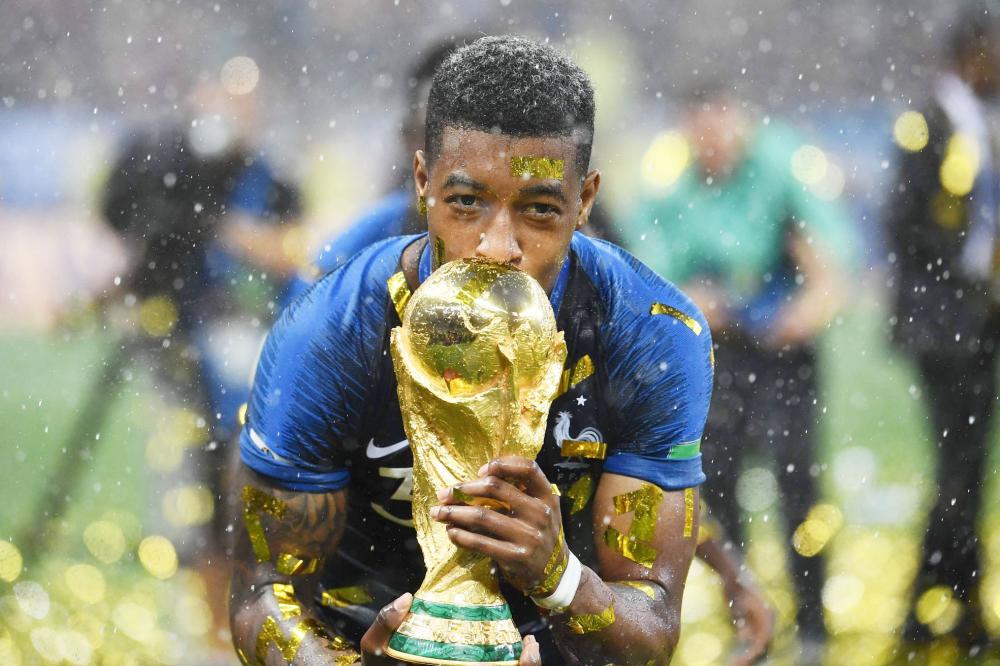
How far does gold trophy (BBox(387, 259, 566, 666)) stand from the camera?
80.7 inches

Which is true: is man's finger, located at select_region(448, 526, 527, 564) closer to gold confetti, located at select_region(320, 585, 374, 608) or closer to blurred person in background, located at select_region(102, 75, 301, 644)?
gold confetti, located at select_region(320, 585, 374, 608)

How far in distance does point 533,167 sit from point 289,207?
7.79ft

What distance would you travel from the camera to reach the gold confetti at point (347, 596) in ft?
10.4

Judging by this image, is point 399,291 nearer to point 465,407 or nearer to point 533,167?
point 533,167

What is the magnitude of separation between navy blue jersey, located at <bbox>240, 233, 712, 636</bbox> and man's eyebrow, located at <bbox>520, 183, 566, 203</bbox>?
19.4 inches

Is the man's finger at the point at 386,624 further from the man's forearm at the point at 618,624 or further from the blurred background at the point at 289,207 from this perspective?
the blurred background at the point at 289,207

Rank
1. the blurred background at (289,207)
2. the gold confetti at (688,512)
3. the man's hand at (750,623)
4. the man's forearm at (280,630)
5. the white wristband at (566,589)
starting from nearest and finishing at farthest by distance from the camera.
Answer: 1. the white wristband at (566,589)
2. the man's forearm at (280,630)
3. the gold confetti at (688,512)
4. the blurred background at (289,207)
5. the man's hand at (750,623)

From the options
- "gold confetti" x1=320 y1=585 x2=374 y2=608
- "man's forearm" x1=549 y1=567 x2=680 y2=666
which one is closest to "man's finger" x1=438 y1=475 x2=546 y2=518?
"man's forearm" x1=549 y1=567 x2=680 y2=666

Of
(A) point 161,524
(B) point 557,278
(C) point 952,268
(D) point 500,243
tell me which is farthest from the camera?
(C) point 952,268

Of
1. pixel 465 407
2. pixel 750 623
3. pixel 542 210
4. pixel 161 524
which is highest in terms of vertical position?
pixel 542 210

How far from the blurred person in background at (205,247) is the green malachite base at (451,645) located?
2.61 metres

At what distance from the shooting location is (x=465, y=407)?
6.77 feet

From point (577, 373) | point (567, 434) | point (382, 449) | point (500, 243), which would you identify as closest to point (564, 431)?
point (567, 434)

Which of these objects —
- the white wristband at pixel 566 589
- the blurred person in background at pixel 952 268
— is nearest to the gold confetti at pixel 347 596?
the white wristband at pixel 566 589
